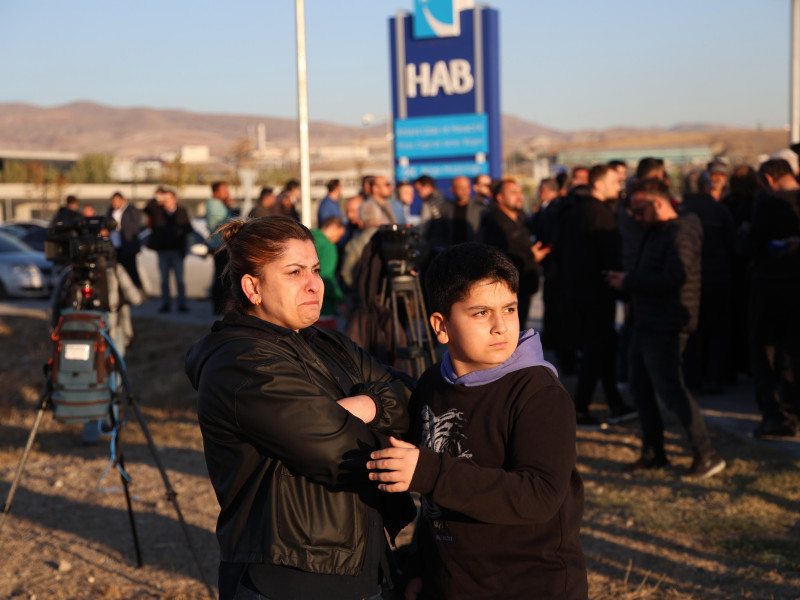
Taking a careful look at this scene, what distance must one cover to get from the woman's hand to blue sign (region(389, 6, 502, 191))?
12.8m

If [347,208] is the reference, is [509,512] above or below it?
below

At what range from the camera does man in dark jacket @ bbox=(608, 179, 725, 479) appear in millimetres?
5969

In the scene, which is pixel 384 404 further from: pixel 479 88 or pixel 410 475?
pixel 479 88

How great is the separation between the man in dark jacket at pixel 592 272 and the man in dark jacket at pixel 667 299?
3.91 feet

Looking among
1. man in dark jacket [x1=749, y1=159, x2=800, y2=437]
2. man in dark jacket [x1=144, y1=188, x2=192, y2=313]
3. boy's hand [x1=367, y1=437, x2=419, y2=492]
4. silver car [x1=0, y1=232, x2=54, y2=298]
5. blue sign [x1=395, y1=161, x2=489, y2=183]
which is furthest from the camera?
silver car [x1=0, y1=232, x2=54, y2=298]

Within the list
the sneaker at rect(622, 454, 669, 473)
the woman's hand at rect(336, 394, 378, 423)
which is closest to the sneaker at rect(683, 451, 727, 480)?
the sneaker at rect(622, 454, 669, 473)

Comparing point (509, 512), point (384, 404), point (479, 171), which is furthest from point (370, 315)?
point (479, 171)

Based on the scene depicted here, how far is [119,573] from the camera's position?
17.2 ft

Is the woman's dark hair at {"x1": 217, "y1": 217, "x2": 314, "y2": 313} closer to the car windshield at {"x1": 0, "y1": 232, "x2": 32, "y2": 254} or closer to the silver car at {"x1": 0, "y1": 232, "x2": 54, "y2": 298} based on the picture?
the silver car at {"x1": 0, "y1": 232, "x2": 54, "y2": 298}

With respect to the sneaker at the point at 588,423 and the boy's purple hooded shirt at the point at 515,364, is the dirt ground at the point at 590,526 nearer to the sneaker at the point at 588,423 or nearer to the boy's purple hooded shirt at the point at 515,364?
the sneaker at the point at 588,423

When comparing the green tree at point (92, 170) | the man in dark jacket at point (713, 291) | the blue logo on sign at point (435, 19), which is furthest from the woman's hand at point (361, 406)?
the green tree at point (92, 170)

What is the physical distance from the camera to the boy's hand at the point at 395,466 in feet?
6.58

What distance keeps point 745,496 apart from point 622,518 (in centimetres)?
82

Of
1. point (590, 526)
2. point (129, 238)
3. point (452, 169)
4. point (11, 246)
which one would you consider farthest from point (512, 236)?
point (11, 246)
